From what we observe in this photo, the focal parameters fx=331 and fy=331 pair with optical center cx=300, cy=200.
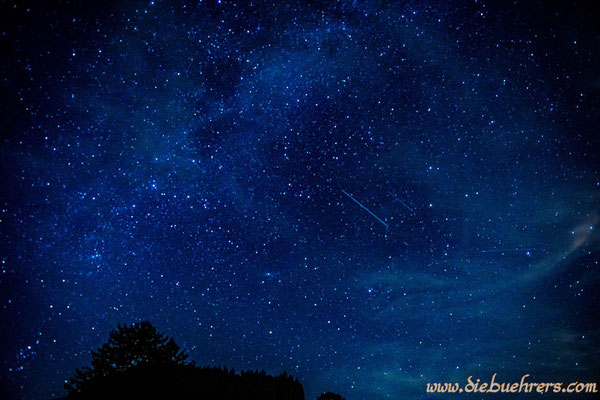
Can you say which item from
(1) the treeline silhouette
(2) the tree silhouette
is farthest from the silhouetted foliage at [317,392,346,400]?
(2) the tree silhouette

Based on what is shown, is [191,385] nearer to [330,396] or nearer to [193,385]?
[193,385]

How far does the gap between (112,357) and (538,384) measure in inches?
884

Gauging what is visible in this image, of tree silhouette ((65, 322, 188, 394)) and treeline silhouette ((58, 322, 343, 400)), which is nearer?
treeline silhouette ((58, 322, 343, 400))

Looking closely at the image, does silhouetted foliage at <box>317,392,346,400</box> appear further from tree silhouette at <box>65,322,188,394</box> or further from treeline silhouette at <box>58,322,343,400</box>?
tree silhouette at <box>65,322,188,394</box>

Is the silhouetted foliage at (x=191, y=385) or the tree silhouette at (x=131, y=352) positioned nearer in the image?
the silhouetted foliage at (x=191, y=385)

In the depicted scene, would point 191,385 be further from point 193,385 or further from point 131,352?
point 131,352

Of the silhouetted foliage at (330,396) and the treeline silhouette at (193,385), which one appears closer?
the treeline silhouette at (193,385)

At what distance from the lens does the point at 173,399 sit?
8.54 m

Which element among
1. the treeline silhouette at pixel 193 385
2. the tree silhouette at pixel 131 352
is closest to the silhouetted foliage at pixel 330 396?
the treeline silhouette at pixel 193 385

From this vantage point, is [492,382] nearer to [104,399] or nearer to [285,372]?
[285,372]

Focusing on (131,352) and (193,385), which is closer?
(193,385)

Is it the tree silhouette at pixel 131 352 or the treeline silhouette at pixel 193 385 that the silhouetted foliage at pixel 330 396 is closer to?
the treeline silhouette at pixel 193 385

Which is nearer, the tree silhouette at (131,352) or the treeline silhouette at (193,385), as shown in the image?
the treeline silhouette at (193,385)

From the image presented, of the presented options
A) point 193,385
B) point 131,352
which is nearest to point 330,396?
point 193,385
